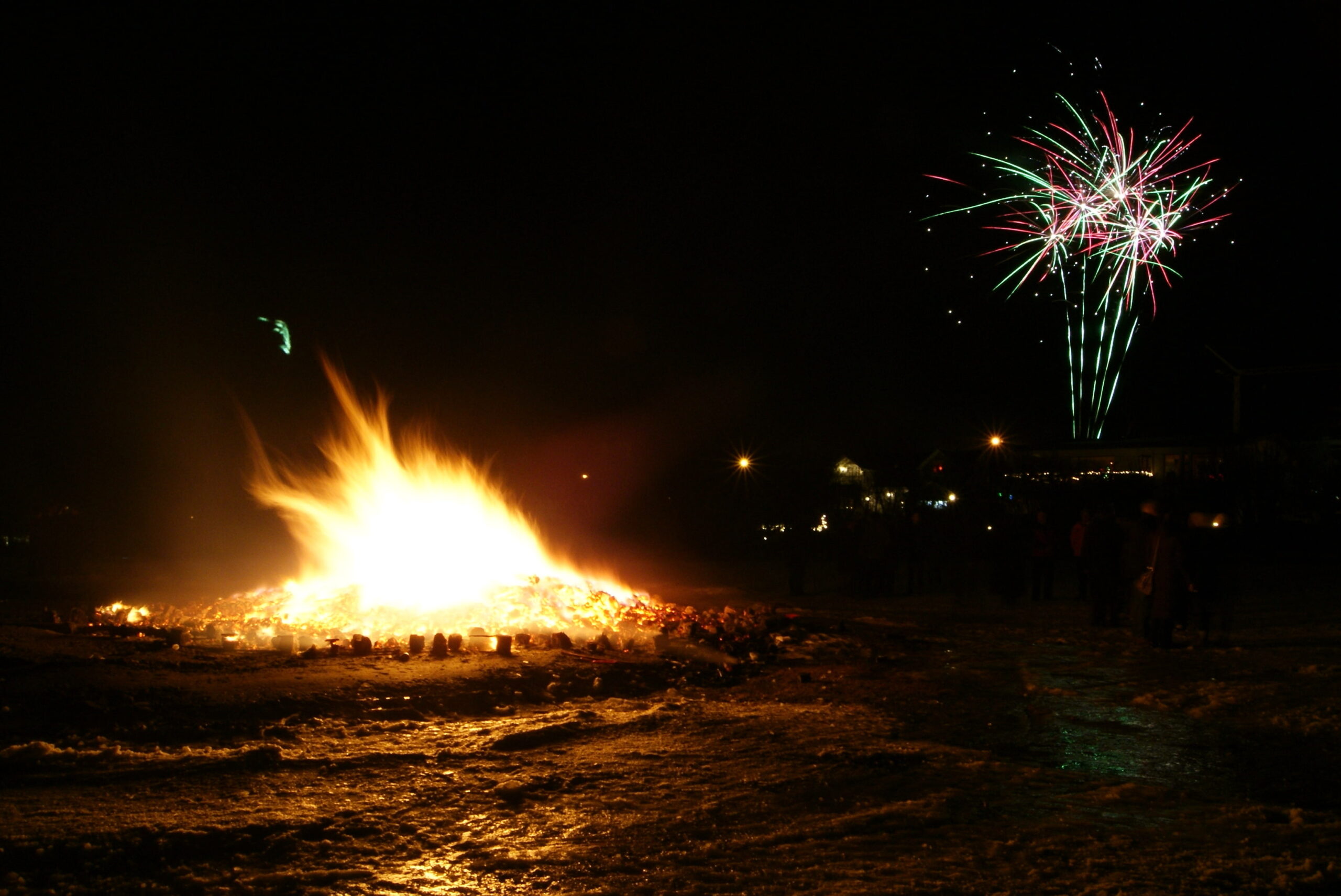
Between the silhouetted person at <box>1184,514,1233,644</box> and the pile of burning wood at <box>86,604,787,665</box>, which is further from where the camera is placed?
the silhouetted person at <box>1184,514,1233,644</box>

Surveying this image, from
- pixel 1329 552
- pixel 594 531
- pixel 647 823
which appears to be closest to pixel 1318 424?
pixel 1329 552

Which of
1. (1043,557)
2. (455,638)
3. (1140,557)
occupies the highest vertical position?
(1043,557)

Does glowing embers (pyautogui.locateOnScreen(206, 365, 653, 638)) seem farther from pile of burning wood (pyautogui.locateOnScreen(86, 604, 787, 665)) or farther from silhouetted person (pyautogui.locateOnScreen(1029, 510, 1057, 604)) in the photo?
silhouetted person (pyautogui.locateOnScreen(1029, 510, 1057, 604))

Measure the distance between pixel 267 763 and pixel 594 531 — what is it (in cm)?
3059

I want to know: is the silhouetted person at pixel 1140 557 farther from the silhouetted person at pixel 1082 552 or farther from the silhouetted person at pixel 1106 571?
the silhouetted person at pixel 1082 552

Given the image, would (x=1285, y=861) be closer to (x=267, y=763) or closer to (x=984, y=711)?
(x=984, y=711)

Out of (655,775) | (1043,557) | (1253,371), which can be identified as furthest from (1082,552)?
(1253,371)

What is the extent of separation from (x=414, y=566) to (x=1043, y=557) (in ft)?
32.5

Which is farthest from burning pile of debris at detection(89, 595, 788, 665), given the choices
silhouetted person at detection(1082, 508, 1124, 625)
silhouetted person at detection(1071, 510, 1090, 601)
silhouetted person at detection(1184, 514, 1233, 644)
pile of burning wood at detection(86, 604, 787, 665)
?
silhouetted person at detection(1071, 510, 1090, 601)

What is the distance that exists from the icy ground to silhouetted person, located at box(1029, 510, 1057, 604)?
20.2ft

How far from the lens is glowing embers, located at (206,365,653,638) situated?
12438mm

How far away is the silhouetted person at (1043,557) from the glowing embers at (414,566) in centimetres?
657

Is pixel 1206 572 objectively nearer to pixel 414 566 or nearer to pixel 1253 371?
pixel 414 566

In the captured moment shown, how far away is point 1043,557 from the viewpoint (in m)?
17.0
